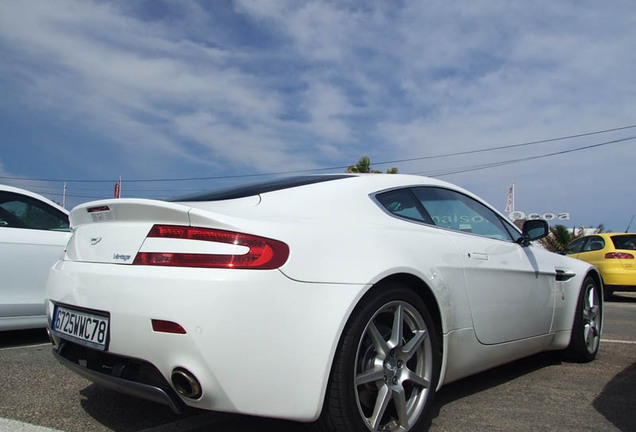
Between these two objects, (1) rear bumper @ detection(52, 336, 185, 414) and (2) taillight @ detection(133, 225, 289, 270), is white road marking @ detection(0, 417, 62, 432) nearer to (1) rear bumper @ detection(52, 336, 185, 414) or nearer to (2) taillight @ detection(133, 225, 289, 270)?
(1) rear bumper @ detection(52, 336, 185, 414)

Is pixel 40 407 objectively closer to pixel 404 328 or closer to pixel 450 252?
pixel 404 328

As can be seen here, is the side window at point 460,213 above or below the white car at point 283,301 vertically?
above

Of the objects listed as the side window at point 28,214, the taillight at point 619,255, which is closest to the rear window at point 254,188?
the side window at point 28,214

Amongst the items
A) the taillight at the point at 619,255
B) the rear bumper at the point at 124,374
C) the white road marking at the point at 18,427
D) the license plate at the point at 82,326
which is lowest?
the white road marking at the point at 18,427

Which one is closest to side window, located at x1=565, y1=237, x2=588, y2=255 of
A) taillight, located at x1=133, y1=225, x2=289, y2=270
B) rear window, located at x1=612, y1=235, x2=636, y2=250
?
rear window, located at x1=612, y1=235, x2=636, y2=250

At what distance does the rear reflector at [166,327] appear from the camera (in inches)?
79.4

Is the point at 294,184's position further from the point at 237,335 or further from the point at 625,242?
the point at 625,242

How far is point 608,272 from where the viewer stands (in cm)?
1024

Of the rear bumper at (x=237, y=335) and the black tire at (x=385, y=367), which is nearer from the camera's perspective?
the rear bumper at (x=237, y=335)

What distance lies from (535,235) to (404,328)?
1.86 meters

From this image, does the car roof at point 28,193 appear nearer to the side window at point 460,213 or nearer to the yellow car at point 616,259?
the side window at point 460,213

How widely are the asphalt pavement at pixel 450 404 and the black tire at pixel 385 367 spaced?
1.02 ft

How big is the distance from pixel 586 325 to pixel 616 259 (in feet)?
23.0

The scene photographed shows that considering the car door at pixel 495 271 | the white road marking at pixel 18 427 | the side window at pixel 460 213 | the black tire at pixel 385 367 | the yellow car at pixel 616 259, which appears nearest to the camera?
the black tire at pixel 385 367
